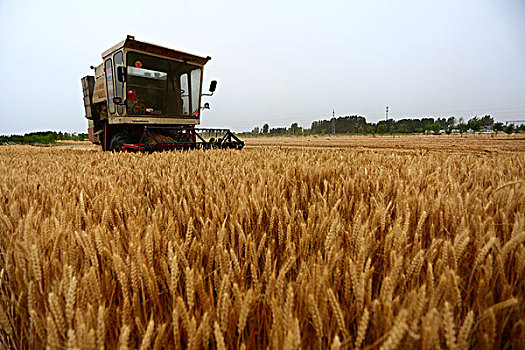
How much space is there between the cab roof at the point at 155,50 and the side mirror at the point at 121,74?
23.4 inches

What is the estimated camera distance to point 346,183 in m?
1.53

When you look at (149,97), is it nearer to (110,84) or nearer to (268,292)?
(110,84)

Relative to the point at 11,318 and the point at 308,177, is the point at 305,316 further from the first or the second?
the point at 308,177

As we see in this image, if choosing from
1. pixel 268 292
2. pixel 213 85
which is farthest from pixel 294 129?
pixel 268 292

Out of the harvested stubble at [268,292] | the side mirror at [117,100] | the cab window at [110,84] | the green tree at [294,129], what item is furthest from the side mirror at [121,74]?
the green tree at [294,129]

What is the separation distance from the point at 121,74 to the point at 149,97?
1468 mm

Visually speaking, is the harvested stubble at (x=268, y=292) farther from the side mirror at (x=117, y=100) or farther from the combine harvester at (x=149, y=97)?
the side mirror at (x=117, y=100)

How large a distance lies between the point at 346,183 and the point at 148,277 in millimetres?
1218

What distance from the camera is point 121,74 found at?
21.0 feet

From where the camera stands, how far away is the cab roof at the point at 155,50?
6.58 meters

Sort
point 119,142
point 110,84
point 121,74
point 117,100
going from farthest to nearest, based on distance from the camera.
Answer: point 110,84, point 119,142, point 117,100, point 121,74

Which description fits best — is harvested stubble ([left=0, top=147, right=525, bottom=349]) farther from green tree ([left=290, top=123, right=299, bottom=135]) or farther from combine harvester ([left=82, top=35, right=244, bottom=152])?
green tree ([left=290, top=123, right=299, bottom=135])

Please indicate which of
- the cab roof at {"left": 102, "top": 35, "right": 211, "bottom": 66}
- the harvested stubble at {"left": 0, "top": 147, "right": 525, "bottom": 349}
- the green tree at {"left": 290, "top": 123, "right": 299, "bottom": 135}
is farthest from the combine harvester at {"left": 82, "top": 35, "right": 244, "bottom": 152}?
the green tree at {"left": 290, "top": 123, "right": 299, "bottom": 135}

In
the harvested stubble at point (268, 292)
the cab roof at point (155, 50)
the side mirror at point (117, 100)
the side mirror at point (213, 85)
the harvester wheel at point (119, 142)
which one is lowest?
the harvested stubble at point (268, 292)
